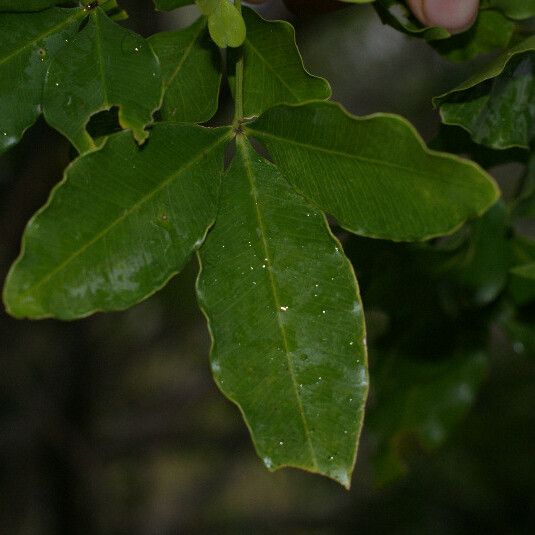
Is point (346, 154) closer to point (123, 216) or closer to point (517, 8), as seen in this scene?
point (123, 216)

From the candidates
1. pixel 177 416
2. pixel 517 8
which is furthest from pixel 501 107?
pixel 177 416

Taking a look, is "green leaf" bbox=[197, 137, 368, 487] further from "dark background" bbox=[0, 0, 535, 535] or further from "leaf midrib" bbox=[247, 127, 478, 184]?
"dark background" bbox=[0, 0, 535, 535]

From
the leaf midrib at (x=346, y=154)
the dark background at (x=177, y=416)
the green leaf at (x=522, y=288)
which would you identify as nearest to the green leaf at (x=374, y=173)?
the leaf midrib at (x=346, y=154)

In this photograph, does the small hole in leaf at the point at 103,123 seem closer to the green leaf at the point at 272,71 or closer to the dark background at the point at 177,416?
the green leaf at the point at 272,71

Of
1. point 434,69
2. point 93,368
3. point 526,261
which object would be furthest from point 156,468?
point 526,261

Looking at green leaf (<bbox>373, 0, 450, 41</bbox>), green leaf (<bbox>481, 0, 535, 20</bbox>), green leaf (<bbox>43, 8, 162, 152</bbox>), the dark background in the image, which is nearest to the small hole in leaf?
green leaf (<bbox>43, 8, 162, 152</bbox>)

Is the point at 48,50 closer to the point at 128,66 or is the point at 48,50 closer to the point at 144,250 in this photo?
the point at 128,66
